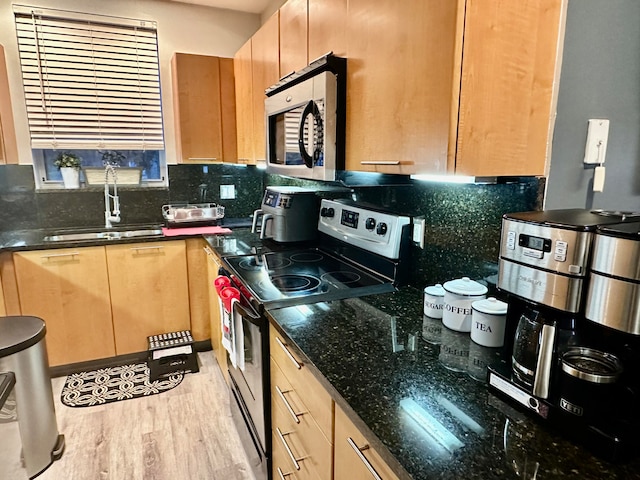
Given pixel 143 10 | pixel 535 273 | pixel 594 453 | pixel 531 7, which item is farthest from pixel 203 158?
pixel 594 453

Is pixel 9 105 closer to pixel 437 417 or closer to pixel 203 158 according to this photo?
pixel 203 158

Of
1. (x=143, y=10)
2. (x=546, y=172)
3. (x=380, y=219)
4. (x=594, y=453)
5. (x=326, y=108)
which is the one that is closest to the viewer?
(x=594, y=453)

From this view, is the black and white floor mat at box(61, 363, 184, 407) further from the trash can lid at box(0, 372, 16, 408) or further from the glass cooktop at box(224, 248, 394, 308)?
the trash can lid at box(0, 372, 16, 408)

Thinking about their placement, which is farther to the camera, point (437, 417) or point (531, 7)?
point (531, 7)

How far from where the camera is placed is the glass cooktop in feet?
5.23

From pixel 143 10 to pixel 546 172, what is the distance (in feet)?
10.3

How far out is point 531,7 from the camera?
41.3 inches

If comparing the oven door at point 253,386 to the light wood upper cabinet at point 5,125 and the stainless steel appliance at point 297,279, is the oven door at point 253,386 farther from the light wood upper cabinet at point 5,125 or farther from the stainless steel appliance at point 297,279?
the light wood upper cabinet at point 5,125

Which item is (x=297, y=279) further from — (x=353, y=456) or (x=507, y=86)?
(x=507, y=86)

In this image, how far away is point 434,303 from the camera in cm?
139

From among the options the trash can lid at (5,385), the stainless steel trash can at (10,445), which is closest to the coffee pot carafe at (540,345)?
the trash can lid at (5,385)

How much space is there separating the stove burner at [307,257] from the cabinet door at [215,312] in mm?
494

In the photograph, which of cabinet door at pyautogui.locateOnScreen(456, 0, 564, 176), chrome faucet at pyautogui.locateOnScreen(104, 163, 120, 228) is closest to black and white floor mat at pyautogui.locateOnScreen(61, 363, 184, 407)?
chrome faucet at pyautogui.locateOnScreen(104, 163, 120, 228)

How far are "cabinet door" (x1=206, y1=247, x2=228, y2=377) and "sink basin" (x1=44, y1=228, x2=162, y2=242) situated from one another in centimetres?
49
